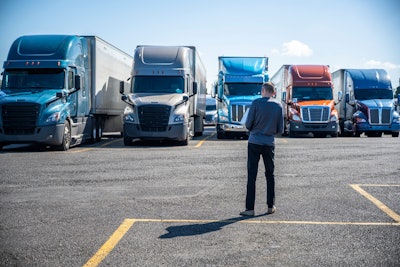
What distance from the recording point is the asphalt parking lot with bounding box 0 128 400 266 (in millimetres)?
4859

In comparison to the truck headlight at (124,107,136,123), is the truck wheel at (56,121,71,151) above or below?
below

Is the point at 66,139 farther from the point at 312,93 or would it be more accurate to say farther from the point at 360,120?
the point at 360,120

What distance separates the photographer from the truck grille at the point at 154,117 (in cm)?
1841

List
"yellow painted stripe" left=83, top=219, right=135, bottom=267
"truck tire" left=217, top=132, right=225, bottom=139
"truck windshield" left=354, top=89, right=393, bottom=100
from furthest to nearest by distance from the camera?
"truck windshield" left=354, top=89, right=393, bottom=100 → "truck tire" left=217, top=132, right=225, bottom=139 → "yellow painted stripe" left=83, top=219, right=135, bottom=267

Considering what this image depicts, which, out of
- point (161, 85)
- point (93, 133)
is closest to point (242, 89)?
point (161, 85)

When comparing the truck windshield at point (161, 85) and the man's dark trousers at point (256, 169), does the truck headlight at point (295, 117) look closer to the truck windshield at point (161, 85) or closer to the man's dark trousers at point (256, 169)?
the truck windshield at point (161, 85)

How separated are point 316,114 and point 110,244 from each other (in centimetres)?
2120

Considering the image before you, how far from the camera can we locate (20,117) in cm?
1596

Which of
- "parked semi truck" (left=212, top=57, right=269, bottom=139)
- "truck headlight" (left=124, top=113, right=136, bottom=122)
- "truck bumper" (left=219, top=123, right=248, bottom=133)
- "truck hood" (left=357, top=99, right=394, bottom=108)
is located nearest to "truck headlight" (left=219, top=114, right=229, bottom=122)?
"parked semi truck" (left=212, top=57, right=269, bottom=139)

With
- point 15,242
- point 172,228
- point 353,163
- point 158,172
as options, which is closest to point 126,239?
point 172,228

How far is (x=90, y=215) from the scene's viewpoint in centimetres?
664

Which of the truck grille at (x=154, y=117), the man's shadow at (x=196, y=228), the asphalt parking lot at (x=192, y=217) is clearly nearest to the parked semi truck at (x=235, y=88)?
the truck grille at (x=154, y=117)

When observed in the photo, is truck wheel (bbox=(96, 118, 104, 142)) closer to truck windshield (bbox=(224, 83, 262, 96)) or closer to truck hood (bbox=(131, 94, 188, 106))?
truck hood (bbox=(131, 94, 188, 106))

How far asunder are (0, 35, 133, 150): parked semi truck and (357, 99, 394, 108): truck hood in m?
14.2
